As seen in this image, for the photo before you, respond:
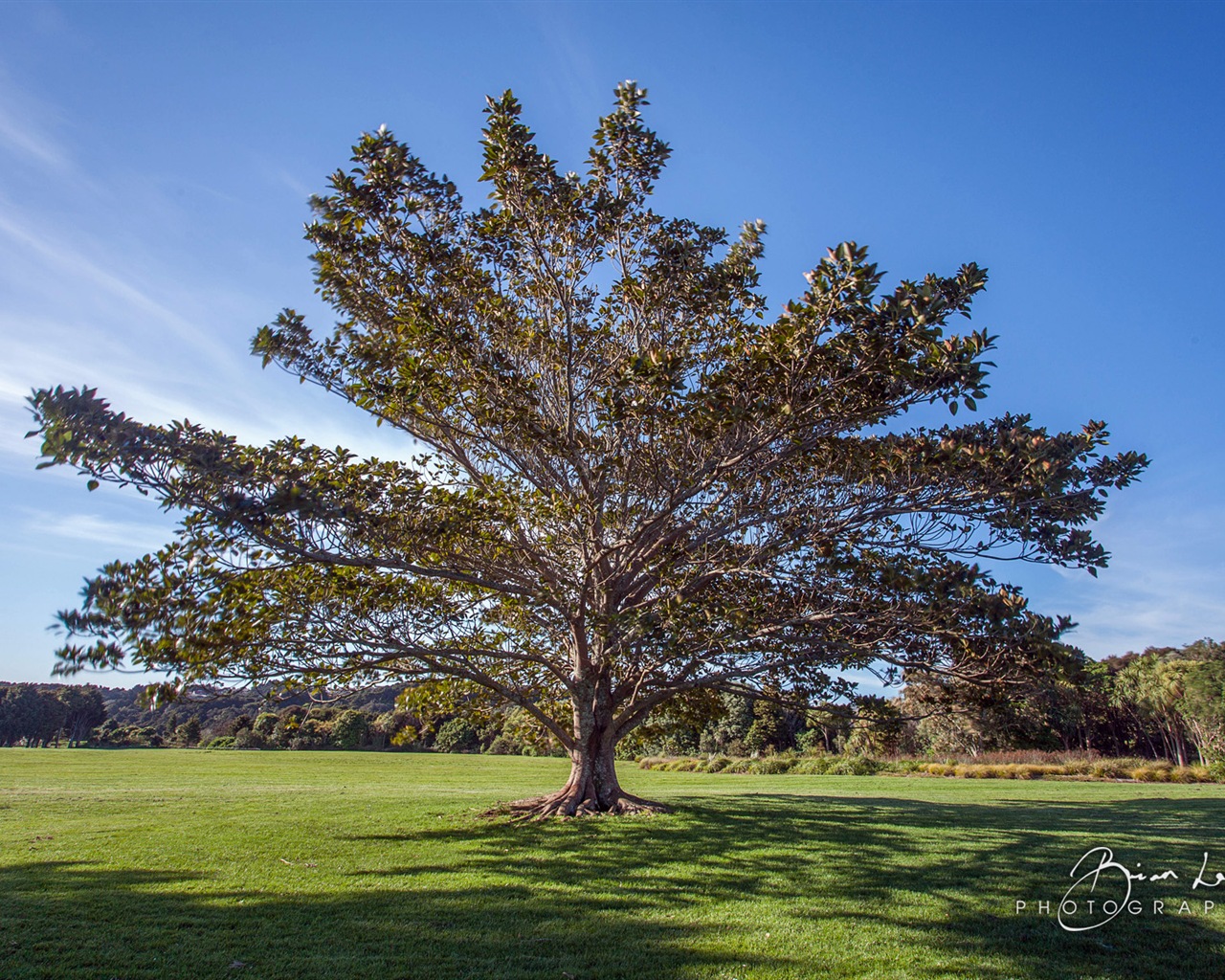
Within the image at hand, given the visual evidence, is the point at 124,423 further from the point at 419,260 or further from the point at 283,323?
the point at 419,260

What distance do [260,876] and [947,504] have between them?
439 inches

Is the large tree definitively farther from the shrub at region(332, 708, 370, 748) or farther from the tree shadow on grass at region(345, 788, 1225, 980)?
the shrub at region(332, 708, 370, 748)

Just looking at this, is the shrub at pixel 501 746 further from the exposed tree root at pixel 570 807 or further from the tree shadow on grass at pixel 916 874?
the tree shadow on grass at pixel 916 874

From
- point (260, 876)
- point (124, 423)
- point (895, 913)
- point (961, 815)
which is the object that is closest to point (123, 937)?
point (260, 876)

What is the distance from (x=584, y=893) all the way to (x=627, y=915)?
1.02 metres

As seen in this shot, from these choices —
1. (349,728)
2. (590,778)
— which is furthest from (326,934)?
(349,728)

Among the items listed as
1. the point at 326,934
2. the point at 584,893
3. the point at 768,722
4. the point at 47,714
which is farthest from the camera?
the point at 47,714

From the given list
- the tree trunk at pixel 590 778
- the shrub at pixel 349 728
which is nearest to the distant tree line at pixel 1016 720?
the tree trunk at pixel 590 778

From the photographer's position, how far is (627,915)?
751 centimetres

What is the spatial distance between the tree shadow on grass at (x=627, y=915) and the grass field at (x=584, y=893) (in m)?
0.04

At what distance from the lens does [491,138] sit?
11.1 metres

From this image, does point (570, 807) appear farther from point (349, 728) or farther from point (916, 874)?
point (349, 728)

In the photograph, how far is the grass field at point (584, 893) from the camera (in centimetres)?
608

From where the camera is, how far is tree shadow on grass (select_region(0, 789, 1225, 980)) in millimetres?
5992
